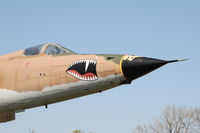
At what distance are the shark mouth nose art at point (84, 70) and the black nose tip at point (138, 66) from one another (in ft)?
3.64

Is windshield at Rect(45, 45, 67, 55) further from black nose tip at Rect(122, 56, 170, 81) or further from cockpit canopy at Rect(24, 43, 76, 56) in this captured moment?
black nose tip at Rect(122, 56, 170, 81)

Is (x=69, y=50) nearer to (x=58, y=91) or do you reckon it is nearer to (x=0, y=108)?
(x=58, y=91)

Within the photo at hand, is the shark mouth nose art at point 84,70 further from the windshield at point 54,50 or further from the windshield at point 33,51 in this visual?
the windshield at point 33,51

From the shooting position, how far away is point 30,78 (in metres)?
15.6

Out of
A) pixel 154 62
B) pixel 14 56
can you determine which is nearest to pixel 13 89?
pixel 14 56

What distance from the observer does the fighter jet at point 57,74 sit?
14398mm

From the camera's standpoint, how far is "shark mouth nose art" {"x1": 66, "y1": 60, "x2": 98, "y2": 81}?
14680mm

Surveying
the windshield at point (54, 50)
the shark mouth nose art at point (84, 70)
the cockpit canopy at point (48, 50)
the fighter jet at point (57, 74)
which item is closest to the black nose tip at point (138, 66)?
the fighter jet at point (57, 74)

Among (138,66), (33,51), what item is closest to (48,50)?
(33,51)

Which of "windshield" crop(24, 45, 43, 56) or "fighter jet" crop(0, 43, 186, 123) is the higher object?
"windshield" crop(24, 45, 43, 56)

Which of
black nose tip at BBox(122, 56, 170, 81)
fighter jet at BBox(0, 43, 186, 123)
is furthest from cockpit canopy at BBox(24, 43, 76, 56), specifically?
black nose tip at BBox(122, 56, 170, 81)

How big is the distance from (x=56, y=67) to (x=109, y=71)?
213 centimetres

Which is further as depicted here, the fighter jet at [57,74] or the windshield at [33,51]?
the windshield at [33,51]

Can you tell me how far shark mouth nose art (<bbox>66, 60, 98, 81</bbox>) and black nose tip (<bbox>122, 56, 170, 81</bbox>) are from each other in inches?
43.6
